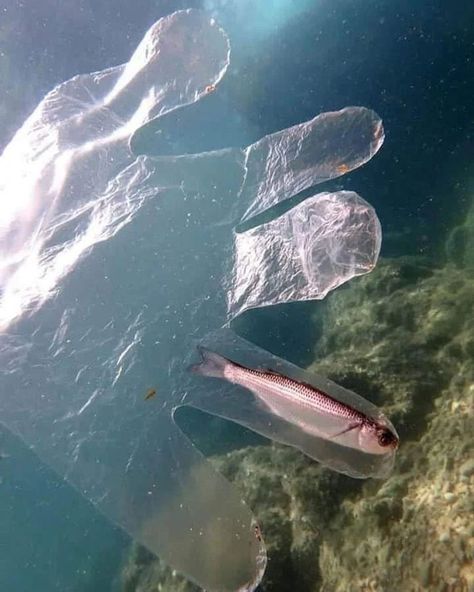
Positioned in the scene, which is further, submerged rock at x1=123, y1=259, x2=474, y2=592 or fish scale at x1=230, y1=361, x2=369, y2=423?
submerged rock at x1=123, y1=259, x2=474, y2=592

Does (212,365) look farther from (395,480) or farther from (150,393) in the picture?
(395,480)

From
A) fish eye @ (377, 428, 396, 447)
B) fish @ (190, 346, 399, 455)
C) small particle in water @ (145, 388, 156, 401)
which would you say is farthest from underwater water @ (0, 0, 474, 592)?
fish eye @ (377, 428, 396, 447)

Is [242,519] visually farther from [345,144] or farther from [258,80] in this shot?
[258,80]

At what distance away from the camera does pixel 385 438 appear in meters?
2.46

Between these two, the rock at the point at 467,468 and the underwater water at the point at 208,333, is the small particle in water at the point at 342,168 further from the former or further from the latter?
the rock at the point at 467,468

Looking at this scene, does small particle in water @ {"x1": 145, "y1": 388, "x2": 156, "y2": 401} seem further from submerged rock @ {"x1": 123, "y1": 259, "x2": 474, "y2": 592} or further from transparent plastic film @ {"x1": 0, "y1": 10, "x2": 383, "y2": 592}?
submerged rock @ {"x1": 123, "y1": 259, "x2": 474, "y2": 592}

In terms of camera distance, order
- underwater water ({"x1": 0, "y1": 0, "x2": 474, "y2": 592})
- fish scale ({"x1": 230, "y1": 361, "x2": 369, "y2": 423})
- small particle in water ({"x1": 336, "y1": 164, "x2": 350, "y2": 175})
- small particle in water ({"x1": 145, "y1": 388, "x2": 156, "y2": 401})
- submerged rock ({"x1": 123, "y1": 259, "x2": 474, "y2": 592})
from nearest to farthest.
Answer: fish scale ({"x1": 230, "y1": 361, "x2": 369, "y2": 423}), submerged rock ({"x1": 123, "y1": 259, "x2": 474, "y2": 592}), underwater water ({"x1": 0, "y1": 0, "x2": 474, "y2": 592}), small particle in water ({"x1": 145, "y1": 388, "x2": 156, "y2": 401}), small particle in water ({"x1": 336, "y1": 164, "x2": 350, "y2": 175})

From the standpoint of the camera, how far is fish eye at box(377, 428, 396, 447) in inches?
97.0

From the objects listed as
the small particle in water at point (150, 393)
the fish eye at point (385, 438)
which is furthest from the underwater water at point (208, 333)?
the fish eye at point (385, 438)

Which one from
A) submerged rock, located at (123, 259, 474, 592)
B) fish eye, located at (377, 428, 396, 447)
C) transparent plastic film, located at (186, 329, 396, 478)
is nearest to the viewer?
fish eye, located at (377, 428, 396, 447)

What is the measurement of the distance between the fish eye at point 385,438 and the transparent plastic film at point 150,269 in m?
0.96

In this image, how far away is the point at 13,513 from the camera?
20750 millimetres

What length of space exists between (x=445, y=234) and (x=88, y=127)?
8062 mm

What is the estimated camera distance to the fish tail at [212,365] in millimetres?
3031
